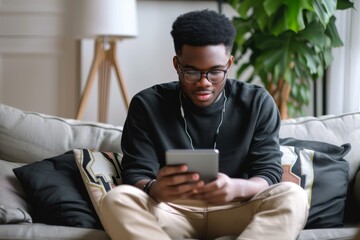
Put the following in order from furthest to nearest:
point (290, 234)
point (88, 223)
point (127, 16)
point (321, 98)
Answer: point (321, 98), point (127, 16), point (88, 223), point (290, 234)

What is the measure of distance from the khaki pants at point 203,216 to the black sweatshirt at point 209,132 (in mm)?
146

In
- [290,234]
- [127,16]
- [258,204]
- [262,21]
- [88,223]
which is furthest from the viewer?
[127,16]

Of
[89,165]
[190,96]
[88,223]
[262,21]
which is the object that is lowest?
[88,223]

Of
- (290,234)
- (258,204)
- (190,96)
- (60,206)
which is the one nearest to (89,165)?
(60,206)

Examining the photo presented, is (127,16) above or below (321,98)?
above

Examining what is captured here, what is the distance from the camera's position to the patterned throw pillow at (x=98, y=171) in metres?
2.05

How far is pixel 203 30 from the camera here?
1.97m

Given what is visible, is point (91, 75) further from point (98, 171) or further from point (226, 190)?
point (226, 190)

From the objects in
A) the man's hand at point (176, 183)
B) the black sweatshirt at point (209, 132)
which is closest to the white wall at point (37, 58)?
the black sweatshirt at point (209, 132)

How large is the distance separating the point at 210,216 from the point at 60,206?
0.47 meters

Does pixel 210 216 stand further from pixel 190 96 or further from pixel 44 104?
pixel 44 104

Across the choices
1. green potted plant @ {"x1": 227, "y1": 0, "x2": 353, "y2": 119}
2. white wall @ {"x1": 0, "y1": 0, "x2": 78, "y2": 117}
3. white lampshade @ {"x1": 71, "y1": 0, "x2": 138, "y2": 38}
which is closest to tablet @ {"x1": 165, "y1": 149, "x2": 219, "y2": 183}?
green potted plant @ {"x1": 227, "y1": 0, "x2": 353, "y2": 119}

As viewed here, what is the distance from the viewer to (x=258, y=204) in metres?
1.89

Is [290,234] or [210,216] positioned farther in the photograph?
[210,216]
